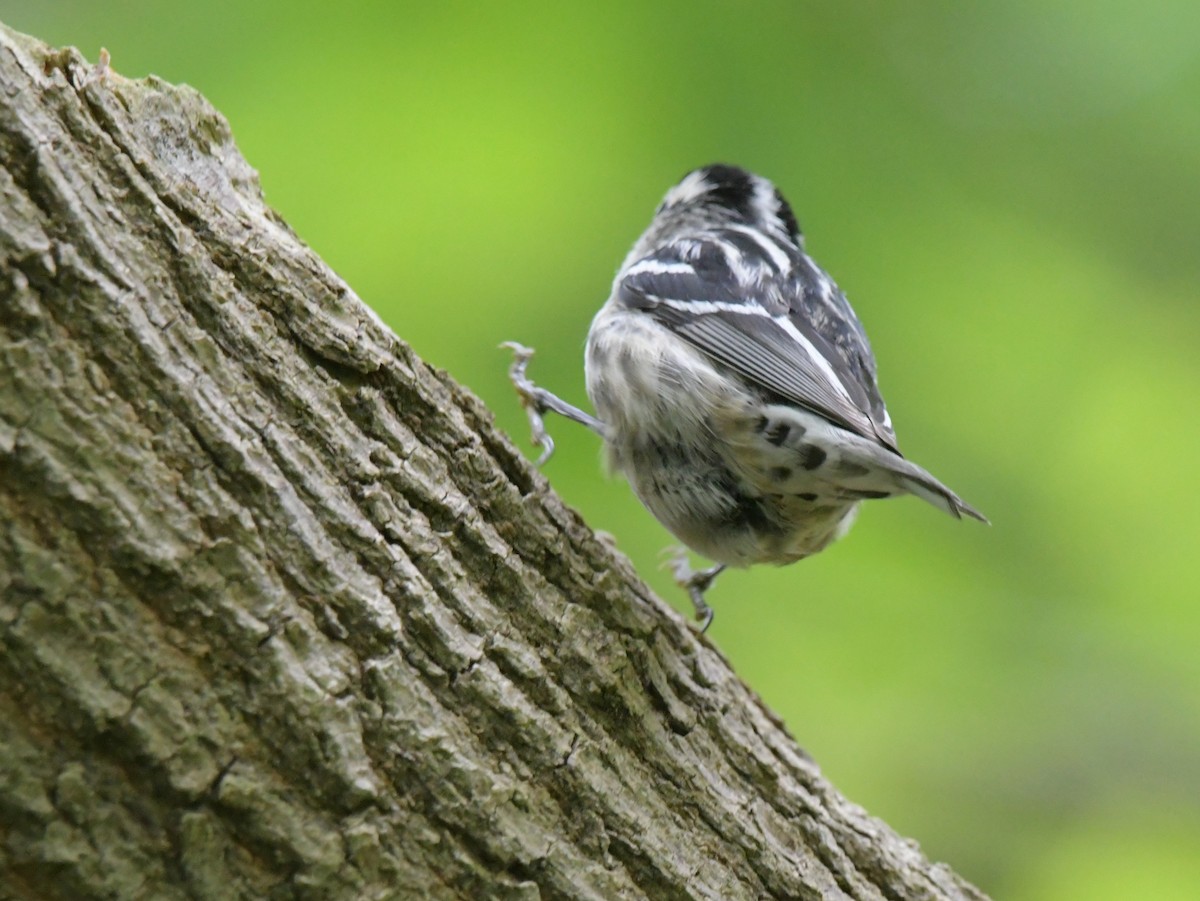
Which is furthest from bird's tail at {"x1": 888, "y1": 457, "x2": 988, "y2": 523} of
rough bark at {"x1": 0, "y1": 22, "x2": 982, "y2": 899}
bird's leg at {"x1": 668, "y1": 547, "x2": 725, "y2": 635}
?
bird's leg at {"x1": 668, "y1": 547, "x2": 725, "y2": 635}

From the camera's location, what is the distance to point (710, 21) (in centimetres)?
484

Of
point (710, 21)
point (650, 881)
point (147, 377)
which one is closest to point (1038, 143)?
point (710, 21)

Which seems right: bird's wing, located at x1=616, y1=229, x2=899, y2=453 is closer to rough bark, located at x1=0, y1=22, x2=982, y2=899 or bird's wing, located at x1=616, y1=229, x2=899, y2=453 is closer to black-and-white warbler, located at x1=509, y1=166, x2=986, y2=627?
black-and-white warbler, located at x1=509, y1=166, x2=986, y2=627

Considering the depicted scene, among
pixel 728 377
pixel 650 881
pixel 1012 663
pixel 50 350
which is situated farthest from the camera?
pixel 1012 663

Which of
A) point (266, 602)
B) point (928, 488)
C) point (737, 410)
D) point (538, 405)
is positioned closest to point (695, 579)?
point (538, 405)

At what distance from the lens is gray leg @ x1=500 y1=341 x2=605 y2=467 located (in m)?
4.12

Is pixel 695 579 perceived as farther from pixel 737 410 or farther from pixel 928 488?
pixel 928 488

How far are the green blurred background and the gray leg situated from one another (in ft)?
1.10

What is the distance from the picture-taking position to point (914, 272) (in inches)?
196

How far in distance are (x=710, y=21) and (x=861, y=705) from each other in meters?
2.84

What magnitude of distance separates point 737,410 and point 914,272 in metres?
1.70

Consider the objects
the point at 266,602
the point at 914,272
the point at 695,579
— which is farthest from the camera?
the point at 914,272

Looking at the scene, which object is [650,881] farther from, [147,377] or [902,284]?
[902,284]

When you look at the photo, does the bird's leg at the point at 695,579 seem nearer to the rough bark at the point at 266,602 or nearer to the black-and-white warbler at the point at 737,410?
the black-and-white warbler at the point at 737,410
